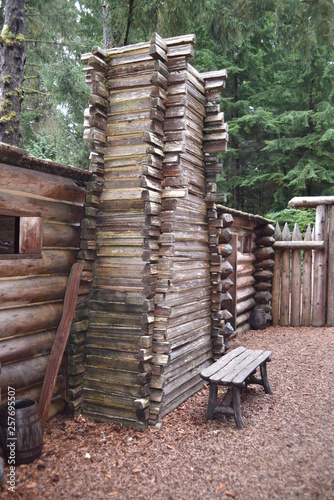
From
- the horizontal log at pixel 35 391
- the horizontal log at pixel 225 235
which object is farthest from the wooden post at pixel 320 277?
the horizontal log at pixel 35 391

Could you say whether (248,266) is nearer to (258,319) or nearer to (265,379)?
(258,319)

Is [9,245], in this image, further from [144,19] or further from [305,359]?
[305,359]

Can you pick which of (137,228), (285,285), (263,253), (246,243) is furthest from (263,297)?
(137,228)

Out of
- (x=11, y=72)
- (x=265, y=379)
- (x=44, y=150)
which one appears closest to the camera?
(x=265, y=379)

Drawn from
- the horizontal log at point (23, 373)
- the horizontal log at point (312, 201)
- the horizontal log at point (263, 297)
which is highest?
the horizontal log at point (312, 201)

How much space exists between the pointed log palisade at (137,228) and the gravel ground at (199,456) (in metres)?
0.38

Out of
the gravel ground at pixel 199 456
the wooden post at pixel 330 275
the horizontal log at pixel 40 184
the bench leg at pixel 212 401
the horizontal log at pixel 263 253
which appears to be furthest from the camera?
the horizontal log at pixel 263 253

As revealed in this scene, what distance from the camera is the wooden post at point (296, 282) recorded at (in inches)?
427

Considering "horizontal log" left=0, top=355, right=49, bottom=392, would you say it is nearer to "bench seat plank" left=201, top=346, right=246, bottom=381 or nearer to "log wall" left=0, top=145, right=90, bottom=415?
"log wall" left=0, top=145, right=90, bottom=415

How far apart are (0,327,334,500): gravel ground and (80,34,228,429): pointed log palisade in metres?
0.38

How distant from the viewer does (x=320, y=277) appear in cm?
1054

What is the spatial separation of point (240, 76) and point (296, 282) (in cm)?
1043

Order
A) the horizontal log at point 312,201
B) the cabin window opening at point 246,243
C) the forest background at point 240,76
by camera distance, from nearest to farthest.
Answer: the forest background at point 240,76
the horizontal log at point 312,201
the cabin window opening at point 246,243

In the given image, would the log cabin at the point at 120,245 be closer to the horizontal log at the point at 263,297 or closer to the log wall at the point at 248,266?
the log wall at the point at 248,266
